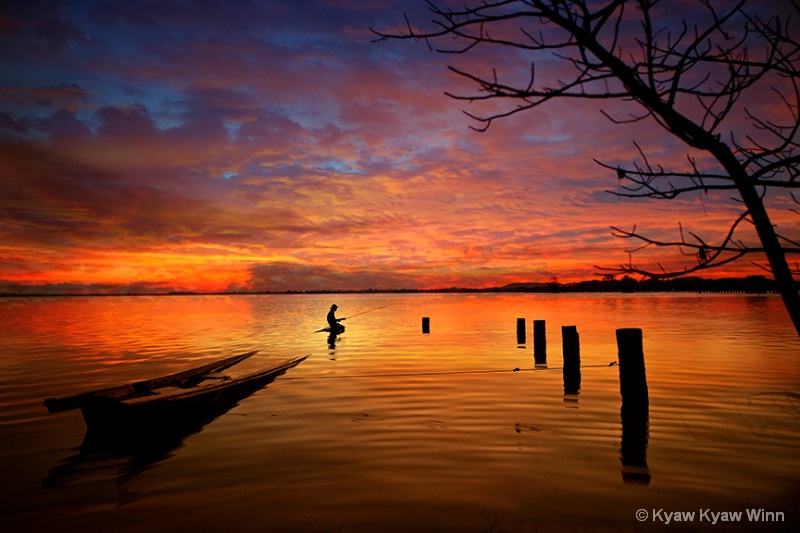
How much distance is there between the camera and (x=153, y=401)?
9.56 m

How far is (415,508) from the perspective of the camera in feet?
21.2

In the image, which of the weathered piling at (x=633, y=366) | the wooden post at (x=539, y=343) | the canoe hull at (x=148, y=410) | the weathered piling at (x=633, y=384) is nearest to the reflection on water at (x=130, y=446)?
the canoe hull at (x=148, y=410)

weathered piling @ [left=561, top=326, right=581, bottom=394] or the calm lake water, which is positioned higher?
weathered piling @ [left=561, top=326, right=581, bottom=394]

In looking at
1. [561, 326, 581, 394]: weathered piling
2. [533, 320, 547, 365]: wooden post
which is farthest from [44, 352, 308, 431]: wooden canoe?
[533, 320, 547, 365]: wooden post

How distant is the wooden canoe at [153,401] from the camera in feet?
29.8

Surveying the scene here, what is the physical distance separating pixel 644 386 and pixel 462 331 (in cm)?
2367

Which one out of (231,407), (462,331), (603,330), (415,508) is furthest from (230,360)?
(603,330)

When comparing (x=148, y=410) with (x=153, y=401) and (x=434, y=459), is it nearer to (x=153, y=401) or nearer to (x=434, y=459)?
(x=153, y=401)

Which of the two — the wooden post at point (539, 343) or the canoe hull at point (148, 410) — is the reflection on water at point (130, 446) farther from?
A: the wooden post at point (539, 343)

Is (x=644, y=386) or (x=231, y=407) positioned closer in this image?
(x=644, y=386)

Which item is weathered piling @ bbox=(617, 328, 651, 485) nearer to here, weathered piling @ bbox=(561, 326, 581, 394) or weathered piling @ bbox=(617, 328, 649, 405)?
weathered piling @ bbox=(617, 328, 649, 405)

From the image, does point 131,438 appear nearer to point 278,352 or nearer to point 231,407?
point 231,407

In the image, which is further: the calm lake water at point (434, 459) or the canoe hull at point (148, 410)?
the canoe hull at point (148, 410)

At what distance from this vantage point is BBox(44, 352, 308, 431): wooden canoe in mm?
9086
